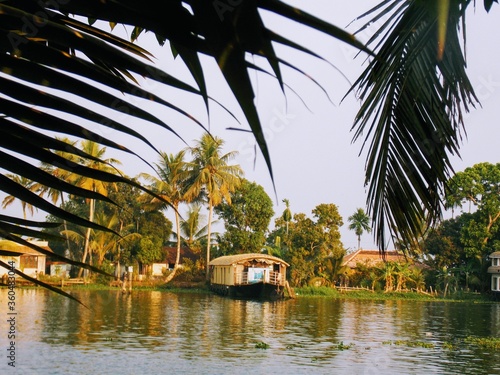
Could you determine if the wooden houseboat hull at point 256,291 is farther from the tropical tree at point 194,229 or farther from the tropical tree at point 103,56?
the tropical tree at point 103,56

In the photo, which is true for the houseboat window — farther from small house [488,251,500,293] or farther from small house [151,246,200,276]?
small house [488,251,500,293]

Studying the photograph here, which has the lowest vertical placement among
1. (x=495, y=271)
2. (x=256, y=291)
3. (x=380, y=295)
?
(x=380, y=295)

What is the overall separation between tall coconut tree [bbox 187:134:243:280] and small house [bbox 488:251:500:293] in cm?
1463

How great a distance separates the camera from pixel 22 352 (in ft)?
46.8

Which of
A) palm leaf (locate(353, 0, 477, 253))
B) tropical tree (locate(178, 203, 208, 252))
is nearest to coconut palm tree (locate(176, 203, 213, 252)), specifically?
tropical tree (locate(178, 203, 208, 252))

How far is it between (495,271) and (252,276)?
13486 millimetres

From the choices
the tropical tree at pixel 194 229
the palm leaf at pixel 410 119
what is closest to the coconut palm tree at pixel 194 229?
the tropical tree at pixel 194 229

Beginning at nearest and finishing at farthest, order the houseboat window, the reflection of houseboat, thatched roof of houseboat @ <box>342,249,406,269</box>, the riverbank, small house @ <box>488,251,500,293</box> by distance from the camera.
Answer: the reflection of houseboat, the riverbank, small house @ <box>488,251,500,293</box>, the houseboat window, thatched roof of houseboat @ <box>342,249,406,269</box>

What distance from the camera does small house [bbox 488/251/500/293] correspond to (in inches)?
1526

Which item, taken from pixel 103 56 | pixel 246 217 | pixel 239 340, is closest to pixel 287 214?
pixel 246 217

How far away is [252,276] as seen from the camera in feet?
118

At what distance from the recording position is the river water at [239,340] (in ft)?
43.7

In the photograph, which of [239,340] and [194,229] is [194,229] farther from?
[239,340]

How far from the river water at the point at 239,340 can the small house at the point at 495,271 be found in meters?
11.0
